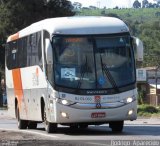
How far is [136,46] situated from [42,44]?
2.92 metres

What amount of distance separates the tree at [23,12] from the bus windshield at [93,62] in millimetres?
40318

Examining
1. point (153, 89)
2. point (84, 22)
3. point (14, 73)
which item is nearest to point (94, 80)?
point (84, 22)

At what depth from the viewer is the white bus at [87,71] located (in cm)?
1933

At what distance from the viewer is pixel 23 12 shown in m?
60.5

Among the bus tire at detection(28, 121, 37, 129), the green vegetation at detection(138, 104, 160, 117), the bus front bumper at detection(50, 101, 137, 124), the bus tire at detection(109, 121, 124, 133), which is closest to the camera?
the bus front bumper at detection(50, 101, 137, 124)

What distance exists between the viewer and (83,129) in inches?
936

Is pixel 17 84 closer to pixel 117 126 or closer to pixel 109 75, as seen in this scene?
pixel 117 126

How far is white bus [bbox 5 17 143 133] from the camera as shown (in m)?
19.3

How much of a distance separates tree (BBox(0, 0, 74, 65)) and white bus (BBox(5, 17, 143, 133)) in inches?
1558

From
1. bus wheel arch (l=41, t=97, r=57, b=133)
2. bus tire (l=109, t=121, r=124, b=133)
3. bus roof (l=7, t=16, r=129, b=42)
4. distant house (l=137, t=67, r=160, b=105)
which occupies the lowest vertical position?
distant house (l=137, t=67, r=160, b=105)

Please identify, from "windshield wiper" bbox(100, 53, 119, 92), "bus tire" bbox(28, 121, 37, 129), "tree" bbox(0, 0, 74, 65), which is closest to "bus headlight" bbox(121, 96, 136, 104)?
"windshield wiper" bbox(100, 53, 119, 92)

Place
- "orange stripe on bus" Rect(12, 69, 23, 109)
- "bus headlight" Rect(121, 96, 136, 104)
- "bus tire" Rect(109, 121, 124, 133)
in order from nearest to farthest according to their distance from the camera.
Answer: "bus headlight" Rect(121, 96, 136, 104) < "bus tire" Rect(109, 121, 124, 133) < "orange stripe on bus" Rect(12, 69, 23, 109)

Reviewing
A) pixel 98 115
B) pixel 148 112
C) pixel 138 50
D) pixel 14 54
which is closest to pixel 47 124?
pixel 98 115

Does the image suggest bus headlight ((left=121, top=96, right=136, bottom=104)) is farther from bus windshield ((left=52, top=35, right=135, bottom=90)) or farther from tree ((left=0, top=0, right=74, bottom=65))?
tree ((left=0, top=0, right=74, bottom=65))
